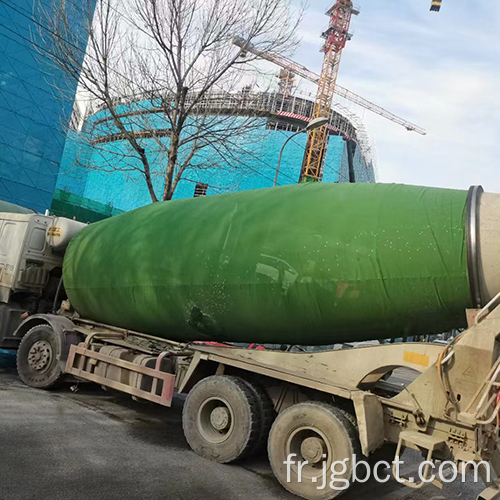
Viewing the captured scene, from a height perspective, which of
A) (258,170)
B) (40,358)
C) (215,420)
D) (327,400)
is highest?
(258,170)

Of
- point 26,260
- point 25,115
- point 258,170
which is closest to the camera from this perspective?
point 26,260

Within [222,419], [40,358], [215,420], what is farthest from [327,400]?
[40,358]

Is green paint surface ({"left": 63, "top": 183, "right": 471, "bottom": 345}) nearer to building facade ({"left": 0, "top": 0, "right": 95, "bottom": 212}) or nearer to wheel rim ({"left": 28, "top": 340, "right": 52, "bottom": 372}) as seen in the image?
wheel rim ({"left": 28, "top": 340, "right": 52, "bottom": 372})

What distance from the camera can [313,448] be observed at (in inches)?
194

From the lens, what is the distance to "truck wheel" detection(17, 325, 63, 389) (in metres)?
8.02

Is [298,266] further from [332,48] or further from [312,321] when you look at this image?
[332,48]

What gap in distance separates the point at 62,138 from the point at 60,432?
24.1 metres

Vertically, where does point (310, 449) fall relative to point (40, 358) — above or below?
above

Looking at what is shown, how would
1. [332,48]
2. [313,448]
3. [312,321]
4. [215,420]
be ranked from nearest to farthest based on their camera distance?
[313,448] < [312,321] < [215,420] < [332,48]

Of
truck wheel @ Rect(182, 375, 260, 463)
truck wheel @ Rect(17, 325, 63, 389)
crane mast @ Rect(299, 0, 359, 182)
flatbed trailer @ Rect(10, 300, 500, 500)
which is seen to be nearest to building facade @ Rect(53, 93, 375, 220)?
crane mast @ Rect(299, 0, 359, 182)

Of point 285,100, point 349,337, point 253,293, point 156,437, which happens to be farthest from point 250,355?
point 285,100

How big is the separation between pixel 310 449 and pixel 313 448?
4cm

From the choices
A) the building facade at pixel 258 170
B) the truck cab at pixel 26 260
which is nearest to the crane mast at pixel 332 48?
the building facade at pixel 258 170

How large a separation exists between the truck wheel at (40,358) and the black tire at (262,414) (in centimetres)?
397
